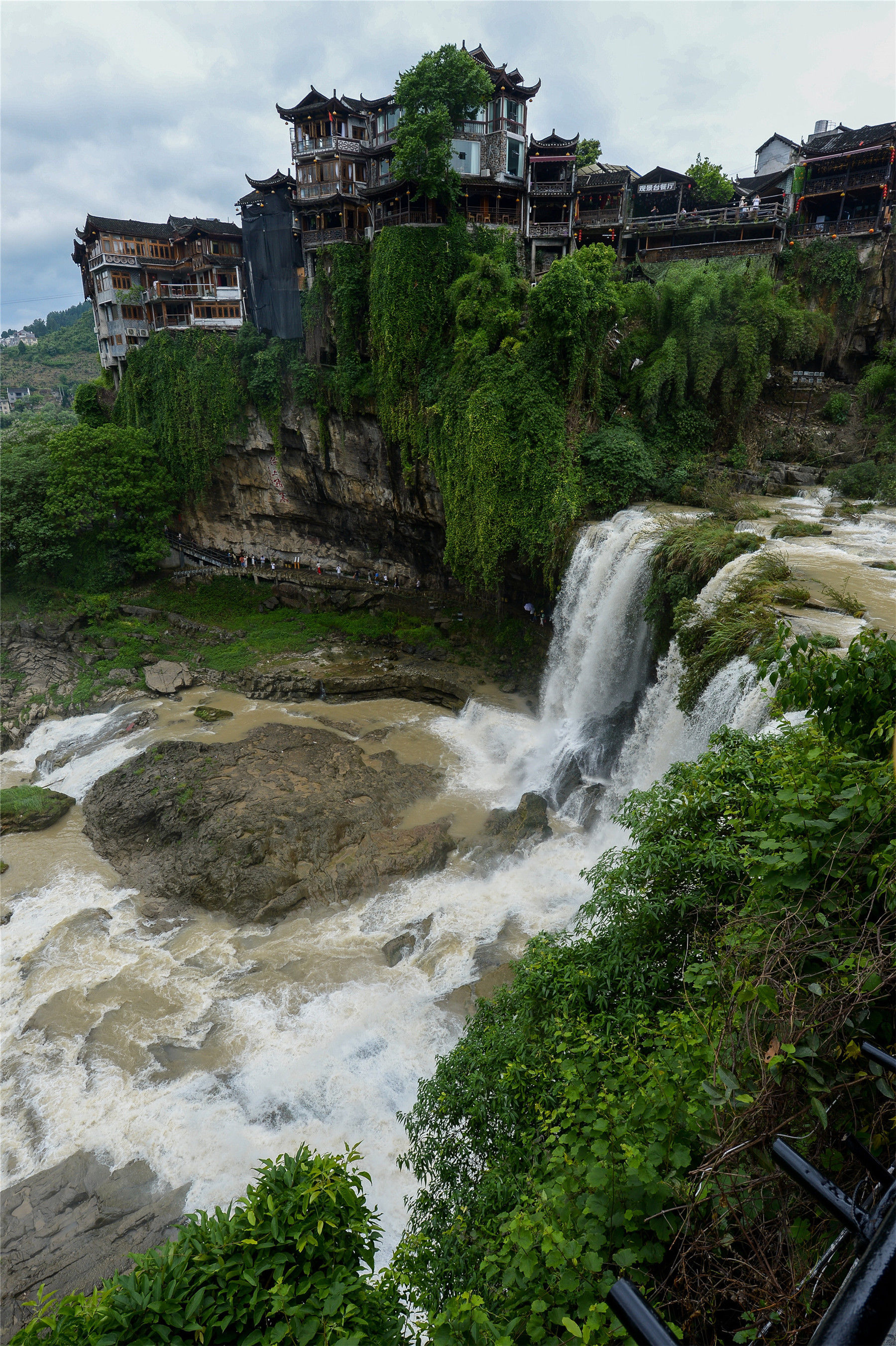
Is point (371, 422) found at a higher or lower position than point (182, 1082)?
higher

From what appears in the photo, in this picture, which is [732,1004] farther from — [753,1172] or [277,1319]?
Answer: [277,1319]

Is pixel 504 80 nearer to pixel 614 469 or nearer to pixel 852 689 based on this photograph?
pixel 614 469

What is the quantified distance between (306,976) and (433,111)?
27.7 metres

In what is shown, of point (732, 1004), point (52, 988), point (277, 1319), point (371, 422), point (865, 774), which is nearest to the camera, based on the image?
point (277, 1319)

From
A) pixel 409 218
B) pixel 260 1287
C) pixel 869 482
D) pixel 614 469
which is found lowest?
pixel 260 1287

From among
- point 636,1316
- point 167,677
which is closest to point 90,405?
point 167,677

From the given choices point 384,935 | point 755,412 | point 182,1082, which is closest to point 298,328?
point 755,412

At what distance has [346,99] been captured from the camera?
2961cm

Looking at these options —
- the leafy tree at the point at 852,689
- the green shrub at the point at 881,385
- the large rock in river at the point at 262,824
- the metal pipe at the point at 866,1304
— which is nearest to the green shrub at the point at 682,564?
the large rock in river at the point at 262,824

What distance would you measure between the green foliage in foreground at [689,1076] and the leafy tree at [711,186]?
3362cm

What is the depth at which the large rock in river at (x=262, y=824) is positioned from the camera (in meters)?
14.9

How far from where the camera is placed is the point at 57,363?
249 ft

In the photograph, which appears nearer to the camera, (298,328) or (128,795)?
(128,795)

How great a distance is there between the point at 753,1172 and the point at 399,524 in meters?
26.2
